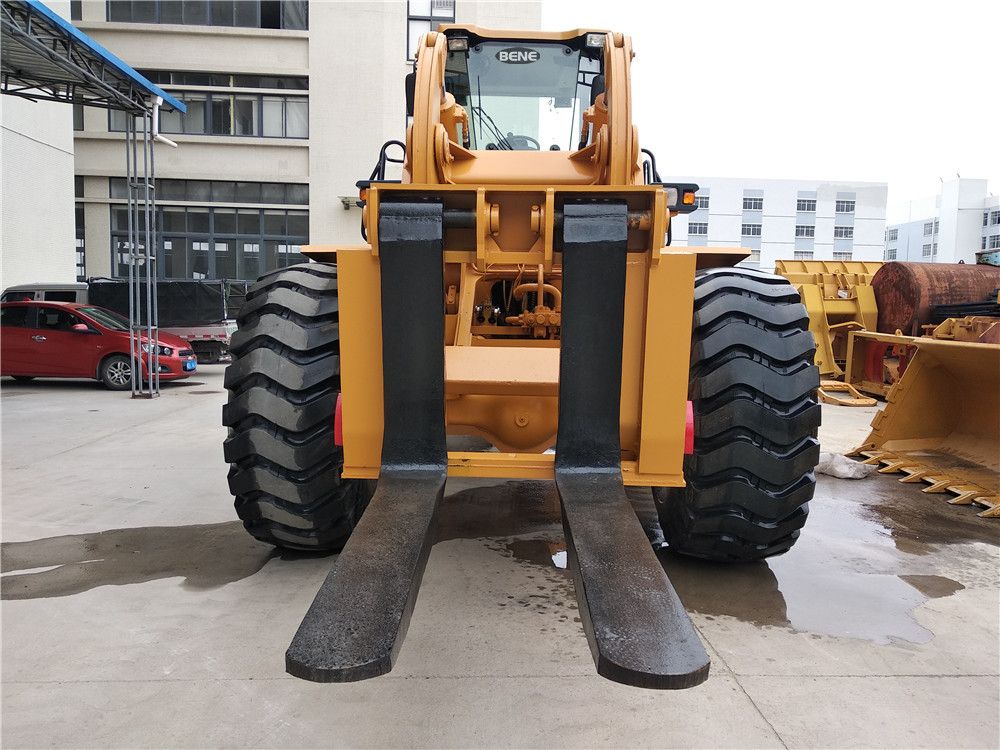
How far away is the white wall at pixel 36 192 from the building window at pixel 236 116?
20.3 feet

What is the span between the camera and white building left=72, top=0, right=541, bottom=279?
22.5 metres

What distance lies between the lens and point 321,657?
6.14 ft

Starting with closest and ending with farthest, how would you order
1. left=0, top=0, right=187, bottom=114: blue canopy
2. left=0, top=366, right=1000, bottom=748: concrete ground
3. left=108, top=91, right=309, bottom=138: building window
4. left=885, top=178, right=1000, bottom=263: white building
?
1. left=0, top=366, right=1000, bottom=748: concrete ground
2. left=0, top=0, right=187, bottom=114: blue canopy
3. left=108, top=91, right=309, bottom=138: building window
4. left=885, top=178, right=1000, bottom=263: white building

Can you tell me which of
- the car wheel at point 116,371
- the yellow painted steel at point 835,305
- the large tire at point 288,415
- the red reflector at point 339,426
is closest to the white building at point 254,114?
the car wheel at point 116,371

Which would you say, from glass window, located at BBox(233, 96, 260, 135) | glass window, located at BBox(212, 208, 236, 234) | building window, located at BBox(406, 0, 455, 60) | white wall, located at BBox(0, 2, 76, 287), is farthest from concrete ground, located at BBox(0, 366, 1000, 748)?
building window, located at BBox(406, 0, 455, 60)

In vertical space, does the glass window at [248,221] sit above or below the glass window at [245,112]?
below

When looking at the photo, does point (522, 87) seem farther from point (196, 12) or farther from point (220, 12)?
point (196, 12)

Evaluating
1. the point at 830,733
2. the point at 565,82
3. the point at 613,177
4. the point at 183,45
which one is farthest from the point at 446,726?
the point at 183,45

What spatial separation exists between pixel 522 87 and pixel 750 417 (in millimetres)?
2920

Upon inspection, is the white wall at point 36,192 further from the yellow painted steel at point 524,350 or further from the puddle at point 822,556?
the yellow painted steel at point 524,350

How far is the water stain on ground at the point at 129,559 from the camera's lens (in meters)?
3.70

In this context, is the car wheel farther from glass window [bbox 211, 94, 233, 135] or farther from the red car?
glass window [bbox 211, 94, 233, 135]

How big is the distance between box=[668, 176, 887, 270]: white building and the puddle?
5664 cm

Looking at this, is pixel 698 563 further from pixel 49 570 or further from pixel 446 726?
pixel 49 570
